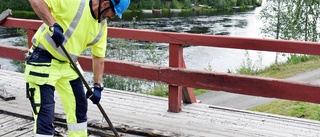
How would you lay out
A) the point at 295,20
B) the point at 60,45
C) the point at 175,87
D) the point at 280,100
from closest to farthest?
the point at 60,45
the point at 175,87
the point at 280,100
the point at 295,20

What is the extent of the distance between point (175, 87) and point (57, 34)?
7.52ft

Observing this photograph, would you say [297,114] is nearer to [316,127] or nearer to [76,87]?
[316,127]

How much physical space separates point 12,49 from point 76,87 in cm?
280

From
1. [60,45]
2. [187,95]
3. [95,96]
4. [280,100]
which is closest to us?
[60,45]

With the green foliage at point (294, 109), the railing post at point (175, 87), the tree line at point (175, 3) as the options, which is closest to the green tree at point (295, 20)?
the green foliage at point (294, 109)

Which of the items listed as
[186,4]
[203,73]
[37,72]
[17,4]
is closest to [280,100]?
[203,73]

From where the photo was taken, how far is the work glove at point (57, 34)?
321 cm

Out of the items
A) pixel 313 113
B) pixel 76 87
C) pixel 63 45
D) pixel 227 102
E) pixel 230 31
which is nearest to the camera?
pixel 63 45

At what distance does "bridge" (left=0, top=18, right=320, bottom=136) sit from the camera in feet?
15.0

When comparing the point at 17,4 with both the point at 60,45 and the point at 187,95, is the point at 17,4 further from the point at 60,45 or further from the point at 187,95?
the point at 60,45

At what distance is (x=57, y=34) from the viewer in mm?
3205

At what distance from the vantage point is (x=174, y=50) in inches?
202

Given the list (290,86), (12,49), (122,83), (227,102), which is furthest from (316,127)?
(122,83)

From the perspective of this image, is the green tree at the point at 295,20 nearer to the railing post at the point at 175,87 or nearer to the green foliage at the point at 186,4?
the railing post at the point at 175,87
